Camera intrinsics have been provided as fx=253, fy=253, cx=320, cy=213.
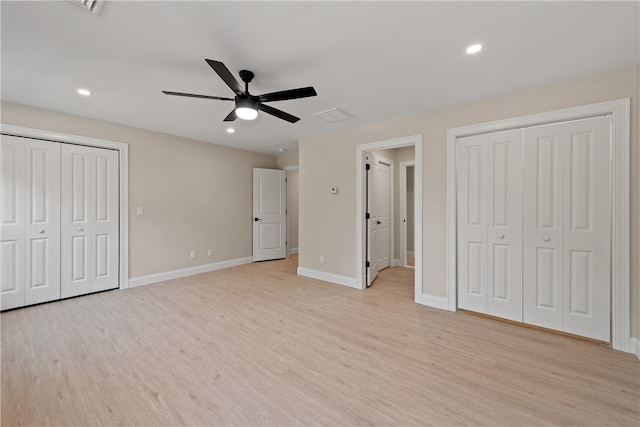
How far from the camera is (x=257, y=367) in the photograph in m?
1.96

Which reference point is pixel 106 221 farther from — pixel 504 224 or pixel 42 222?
pixel 504 224

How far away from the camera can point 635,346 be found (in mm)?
2105

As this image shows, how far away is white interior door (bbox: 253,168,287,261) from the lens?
5.67 m

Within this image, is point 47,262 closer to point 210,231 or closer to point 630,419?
point 210,231

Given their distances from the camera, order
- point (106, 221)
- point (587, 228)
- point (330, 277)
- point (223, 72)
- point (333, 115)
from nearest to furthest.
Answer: point (223, 72) → point (587, 228) → point (333, 115) → point (106, 221) → point (330, 277)

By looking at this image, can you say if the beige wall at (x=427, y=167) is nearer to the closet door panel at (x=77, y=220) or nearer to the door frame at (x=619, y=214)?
the door frame at (x=619, y=214)

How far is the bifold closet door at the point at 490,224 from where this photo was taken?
2680 mm

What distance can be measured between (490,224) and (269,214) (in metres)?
4.30

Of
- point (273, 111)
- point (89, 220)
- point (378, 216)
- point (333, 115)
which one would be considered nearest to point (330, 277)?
point (378, 216)

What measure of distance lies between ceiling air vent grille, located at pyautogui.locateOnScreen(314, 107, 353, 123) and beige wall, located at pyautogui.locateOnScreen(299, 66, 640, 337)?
48 cm

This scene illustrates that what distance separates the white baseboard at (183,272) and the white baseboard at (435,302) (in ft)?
12.2

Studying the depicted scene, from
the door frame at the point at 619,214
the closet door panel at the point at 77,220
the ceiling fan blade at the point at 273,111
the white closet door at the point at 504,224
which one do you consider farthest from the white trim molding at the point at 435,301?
the closet door panel at the point at 77,220

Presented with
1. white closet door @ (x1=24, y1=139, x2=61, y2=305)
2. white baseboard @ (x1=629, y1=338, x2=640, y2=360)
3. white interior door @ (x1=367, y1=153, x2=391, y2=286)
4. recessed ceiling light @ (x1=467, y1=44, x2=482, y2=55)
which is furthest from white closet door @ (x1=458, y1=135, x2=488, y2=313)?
white closet door @ (x1=24, y1=139, x2=61, y2=305)

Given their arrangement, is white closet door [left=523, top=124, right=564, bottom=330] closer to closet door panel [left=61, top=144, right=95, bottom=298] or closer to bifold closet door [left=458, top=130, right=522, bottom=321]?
bifold closet door [left=458, top=130, right=522, bottom=321]
